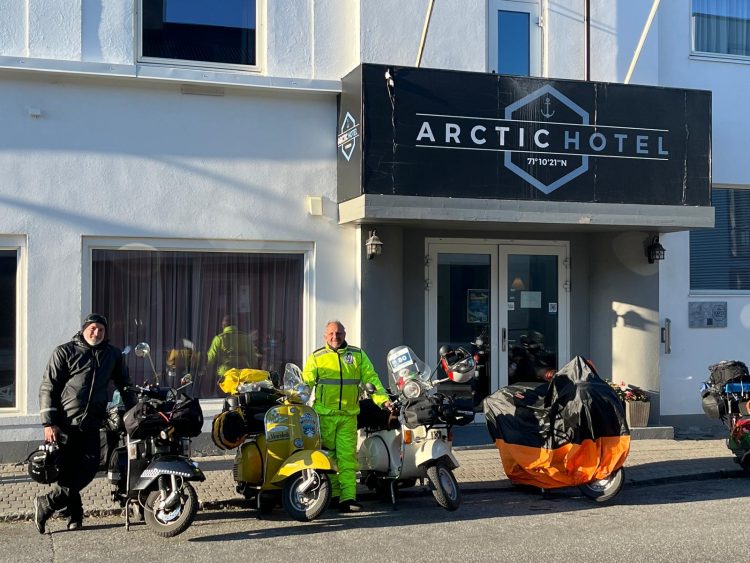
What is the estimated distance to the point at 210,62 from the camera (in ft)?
35.4

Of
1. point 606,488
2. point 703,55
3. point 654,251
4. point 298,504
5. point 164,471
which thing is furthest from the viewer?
point 703,55

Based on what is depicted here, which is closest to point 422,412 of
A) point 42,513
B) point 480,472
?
point 480,472

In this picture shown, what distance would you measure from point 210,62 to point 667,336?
7.04 meters

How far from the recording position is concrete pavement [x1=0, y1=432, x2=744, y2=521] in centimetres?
812

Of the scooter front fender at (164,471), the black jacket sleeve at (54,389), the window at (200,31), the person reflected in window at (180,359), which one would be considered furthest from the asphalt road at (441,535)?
the window at (200,31)

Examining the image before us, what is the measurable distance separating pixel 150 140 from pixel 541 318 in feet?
18.7

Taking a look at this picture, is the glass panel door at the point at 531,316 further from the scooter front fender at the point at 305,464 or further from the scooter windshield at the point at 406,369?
the scooter front fender at the point at 305,464

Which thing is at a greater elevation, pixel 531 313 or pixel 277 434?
pixel 531 313

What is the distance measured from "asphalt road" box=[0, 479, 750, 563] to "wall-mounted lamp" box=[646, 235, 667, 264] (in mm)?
4092

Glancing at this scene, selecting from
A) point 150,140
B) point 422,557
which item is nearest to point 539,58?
point 150,140

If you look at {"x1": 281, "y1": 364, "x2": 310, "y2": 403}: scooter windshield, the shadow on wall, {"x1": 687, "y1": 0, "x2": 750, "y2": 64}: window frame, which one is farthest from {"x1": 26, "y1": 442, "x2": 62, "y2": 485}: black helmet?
{"x1": 687, "y1": 0, "x2": 750, "y2": 64}: window frame

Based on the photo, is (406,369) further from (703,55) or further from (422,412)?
(703,55)

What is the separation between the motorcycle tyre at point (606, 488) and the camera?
27.3 ft

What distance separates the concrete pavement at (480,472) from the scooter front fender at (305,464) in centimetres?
102
